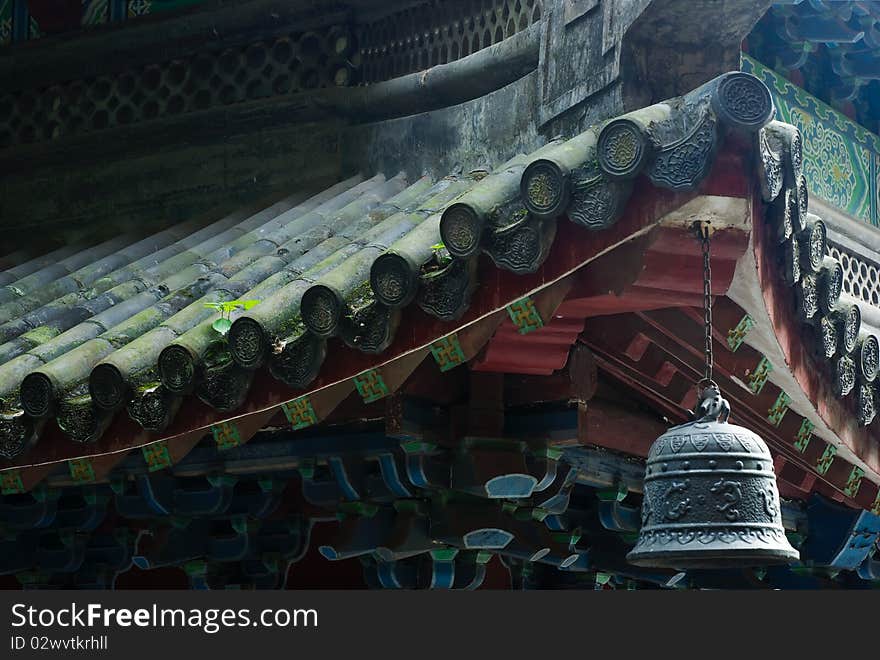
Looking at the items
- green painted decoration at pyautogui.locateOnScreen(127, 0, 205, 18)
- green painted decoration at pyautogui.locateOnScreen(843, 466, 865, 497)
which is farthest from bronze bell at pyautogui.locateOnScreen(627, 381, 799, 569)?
green painted decoration at pyautogui.locateOnScreen(127, 0, 205, 18)

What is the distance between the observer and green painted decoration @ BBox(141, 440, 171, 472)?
18.7ft

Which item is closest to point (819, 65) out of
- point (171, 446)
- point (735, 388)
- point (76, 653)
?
point (735, 388)

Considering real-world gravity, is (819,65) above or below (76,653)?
above

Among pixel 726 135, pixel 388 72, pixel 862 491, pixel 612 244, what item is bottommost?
pixel 862 491

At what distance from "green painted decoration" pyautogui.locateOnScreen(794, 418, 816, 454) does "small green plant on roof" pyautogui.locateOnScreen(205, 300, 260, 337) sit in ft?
7.29

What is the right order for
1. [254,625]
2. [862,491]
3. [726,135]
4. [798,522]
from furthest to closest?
1. [798,522]
2. [862,491]
3. [254,625]
4. [726,135]

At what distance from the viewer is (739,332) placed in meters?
5.43

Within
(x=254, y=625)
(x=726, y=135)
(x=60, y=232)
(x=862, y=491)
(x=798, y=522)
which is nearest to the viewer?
(x=726, y=135)

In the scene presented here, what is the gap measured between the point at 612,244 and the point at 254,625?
1858mm

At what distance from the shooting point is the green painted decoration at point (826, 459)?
6668mm

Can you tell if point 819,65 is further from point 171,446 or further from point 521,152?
point 171,446

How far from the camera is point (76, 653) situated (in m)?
5.59

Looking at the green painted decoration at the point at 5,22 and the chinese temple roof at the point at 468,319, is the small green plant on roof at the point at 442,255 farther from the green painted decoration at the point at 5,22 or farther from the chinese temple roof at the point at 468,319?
the green painted decoration at the point at 5,22

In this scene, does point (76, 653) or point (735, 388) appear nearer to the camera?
point (76, 653)
